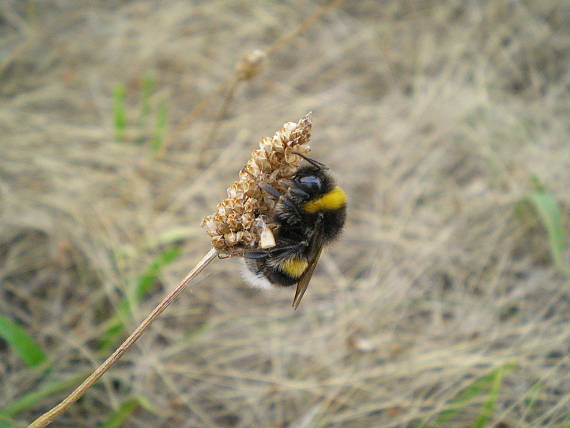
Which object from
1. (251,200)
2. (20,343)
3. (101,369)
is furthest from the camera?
(20,343)

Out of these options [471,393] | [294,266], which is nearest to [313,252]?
[294,266]

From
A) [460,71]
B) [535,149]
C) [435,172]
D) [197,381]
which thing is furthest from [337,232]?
[460,71]

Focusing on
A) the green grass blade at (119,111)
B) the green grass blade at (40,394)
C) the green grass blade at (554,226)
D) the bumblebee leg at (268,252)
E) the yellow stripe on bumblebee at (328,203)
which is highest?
the green grass blade at (119,111)

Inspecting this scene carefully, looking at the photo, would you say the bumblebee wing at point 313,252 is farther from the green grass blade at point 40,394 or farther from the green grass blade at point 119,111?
the green grass blade at point 119,111

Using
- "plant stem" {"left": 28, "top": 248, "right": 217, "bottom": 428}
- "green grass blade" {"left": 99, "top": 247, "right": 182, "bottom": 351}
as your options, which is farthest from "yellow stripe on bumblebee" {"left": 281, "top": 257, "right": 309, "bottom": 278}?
"green grass blade" {"left": 99, "top": 247, "right": 182, "bottom": 351}

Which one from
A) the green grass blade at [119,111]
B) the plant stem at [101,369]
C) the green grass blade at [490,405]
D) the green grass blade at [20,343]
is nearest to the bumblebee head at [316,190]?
the plant stem at [101,369]

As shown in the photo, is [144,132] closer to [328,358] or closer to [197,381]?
[197,381]

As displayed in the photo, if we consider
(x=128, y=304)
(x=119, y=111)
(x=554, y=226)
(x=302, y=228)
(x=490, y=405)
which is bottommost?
(x=490, y=405)

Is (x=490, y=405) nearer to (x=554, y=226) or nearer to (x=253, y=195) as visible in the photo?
(x=554, y=226)
